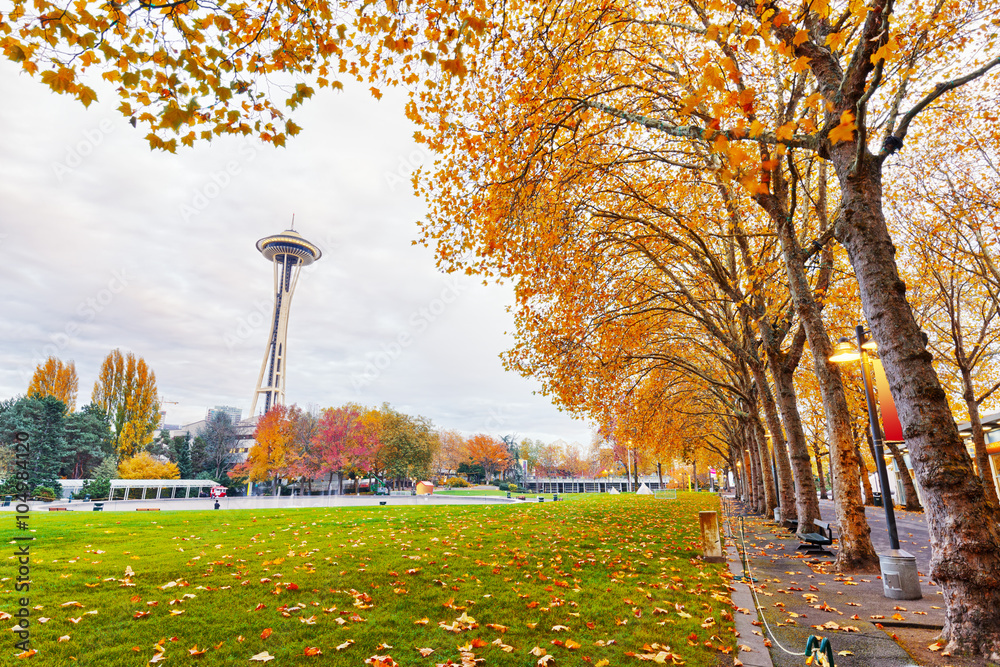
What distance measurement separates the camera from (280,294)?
388 ft

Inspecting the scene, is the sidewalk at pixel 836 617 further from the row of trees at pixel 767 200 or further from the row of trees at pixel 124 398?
the row of trees at pixel 124 398

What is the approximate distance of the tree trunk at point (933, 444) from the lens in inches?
193

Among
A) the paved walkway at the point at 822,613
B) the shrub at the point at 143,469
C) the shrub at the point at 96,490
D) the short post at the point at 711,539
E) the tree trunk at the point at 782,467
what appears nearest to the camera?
the paved walkway at the point at 822,613

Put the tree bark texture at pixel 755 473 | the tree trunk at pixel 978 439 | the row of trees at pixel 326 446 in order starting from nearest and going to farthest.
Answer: the tree trunk at pixel 978 439 → the tree bark texture at pixel 755 473 → the row of trees at pixel 326 446

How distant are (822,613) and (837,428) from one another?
4900 millimetres

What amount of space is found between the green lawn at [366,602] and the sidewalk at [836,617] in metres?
0.49

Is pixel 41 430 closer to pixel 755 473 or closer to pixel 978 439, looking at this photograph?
pixel 755 473

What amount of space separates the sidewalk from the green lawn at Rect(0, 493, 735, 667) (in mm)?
493

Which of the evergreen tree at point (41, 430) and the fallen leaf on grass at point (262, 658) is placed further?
the evergreen tree at point (41, 430)

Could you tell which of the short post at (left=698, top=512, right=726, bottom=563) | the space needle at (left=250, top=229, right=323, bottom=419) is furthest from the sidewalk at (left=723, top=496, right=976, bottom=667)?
the space needle at (left=250, top=229, right=323, bottom=419)

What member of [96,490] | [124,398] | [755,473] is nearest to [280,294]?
[124,398]

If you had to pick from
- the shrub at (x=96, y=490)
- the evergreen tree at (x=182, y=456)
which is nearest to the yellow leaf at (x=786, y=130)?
the shrub at (x=96, y=490)

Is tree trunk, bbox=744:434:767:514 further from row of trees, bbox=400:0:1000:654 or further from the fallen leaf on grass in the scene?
the fallen leaf on grass
